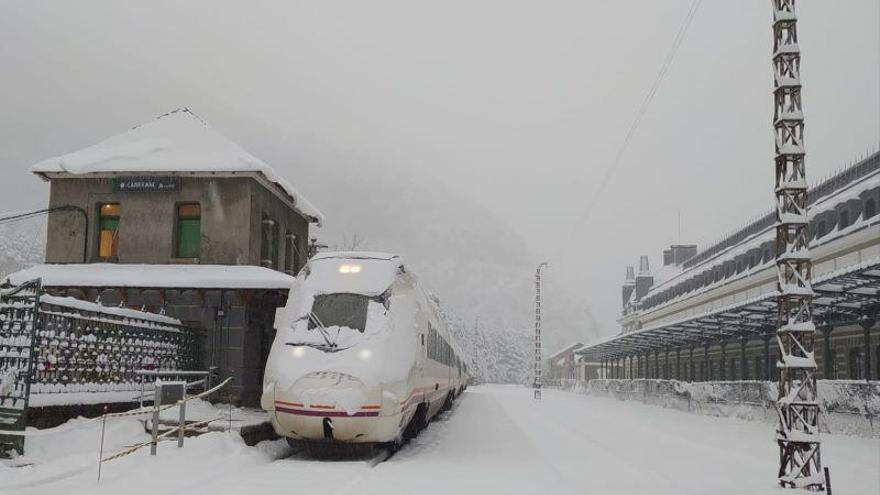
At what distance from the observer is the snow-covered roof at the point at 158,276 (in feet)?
64.1

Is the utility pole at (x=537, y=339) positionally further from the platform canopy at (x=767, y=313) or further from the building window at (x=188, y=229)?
the building window at (x=188, y=229)

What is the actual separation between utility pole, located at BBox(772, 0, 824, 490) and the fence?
9473mm

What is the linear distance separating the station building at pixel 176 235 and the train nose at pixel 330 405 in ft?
27.2

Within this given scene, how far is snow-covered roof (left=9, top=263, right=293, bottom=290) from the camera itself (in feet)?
64.1

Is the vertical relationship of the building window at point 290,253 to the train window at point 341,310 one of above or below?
above

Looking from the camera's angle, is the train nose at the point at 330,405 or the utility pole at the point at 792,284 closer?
the utility pole at the point at 792,284

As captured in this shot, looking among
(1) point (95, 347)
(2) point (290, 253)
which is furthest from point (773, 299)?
(1) point (95, 347)

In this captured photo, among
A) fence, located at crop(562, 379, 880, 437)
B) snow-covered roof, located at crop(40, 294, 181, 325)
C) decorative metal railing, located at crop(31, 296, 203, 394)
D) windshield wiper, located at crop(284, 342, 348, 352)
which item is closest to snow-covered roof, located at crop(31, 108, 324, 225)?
decorative metal railing, located at crop(31, 296, 203, 394)

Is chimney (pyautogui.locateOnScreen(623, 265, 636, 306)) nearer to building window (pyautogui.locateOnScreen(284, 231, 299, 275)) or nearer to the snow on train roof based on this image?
building window (pyautogui.locateOnScreen(284, 231, 299, 275))

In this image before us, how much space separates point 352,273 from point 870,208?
25069mm

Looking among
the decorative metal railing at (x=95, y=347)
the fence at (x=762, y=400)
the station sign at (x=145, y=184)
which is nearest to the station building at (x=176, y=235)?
the station sign at (x=145, y=184)

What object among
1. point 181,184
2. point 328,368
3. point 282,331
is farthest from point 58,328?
point 181,184

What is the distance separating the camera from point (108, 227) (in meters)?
22.1

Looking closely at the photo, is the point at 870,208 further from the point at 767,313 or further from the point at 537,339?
the point at 537,339
